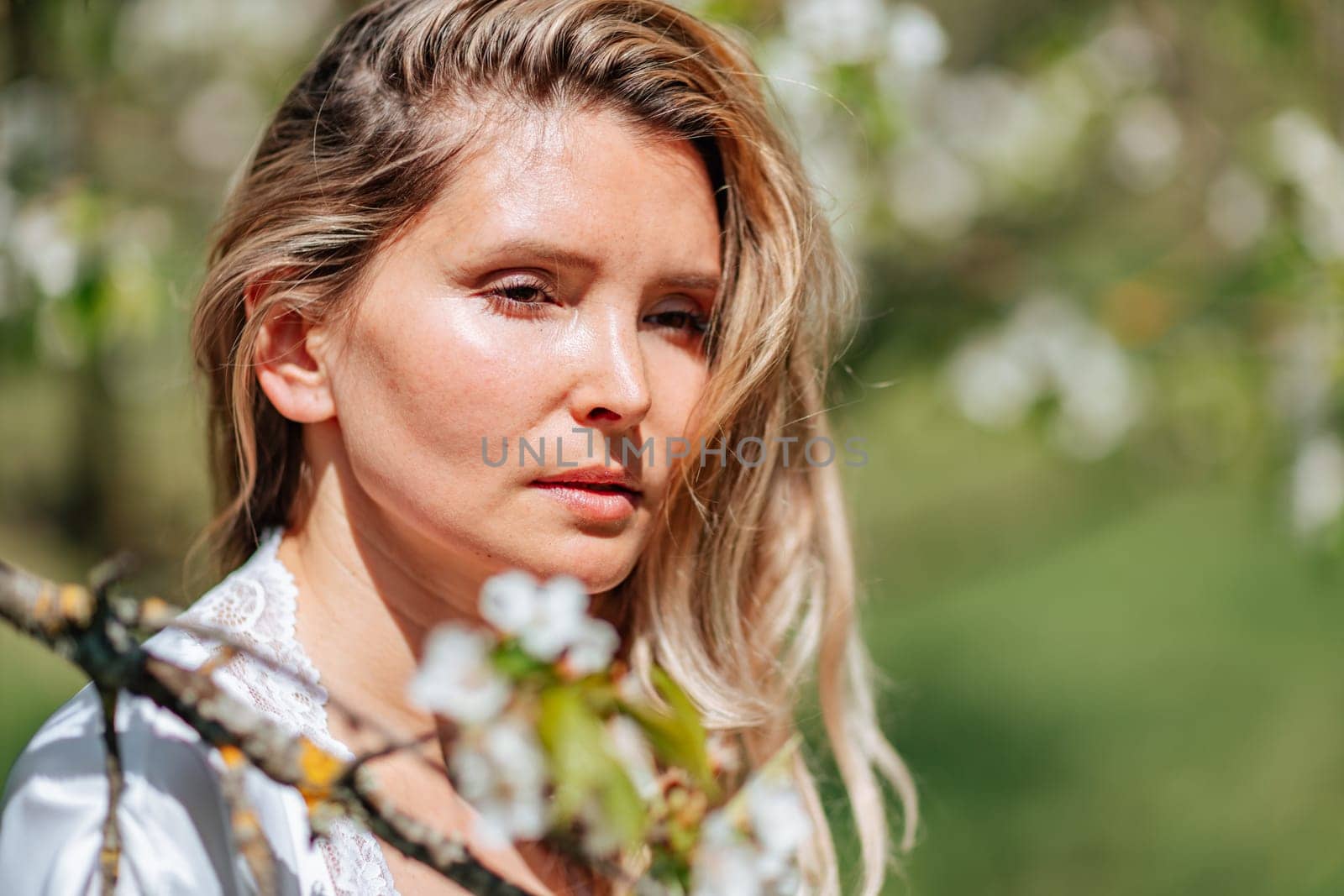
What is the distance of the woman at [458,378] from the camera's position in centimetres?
136

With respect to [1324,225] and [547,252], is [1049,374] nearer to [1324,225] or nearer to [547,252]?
[1324,225]

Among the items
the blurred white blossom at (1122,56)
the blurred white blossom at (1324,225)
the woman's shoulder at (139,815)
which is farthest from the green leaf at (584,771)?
the blurred white blossom at (1122,56)

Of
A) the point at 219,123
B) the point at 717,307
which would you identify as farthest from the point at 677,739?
the point at 219,123

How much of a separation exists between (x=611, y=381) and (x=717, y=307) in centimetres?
34

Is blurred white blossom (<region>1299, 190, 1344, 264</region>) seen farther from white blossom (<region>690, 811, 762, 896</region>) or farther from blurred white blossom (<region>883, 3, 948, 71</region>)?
white blossom (<region>690, 811, 762, 896</region>)

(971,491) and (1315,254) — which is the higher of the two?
(1315,254)

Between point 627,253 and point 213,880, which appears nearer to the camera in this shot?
point 213,880

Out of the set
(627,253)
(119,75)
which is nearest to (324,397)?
(627,253)

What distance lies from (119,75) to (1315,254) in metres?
3.16

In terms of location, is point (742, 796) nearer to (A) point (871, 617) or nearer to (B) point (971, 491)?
(A) point (871, 617)

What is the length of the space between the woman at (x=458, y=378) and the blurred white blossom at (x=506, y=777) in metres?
0.44

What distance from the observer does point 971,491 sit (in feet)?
25.8

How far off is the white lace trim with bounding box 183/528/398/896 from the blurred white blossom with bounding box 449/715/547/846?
1.06 feet

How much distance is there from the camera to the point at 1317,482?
3072 mm
